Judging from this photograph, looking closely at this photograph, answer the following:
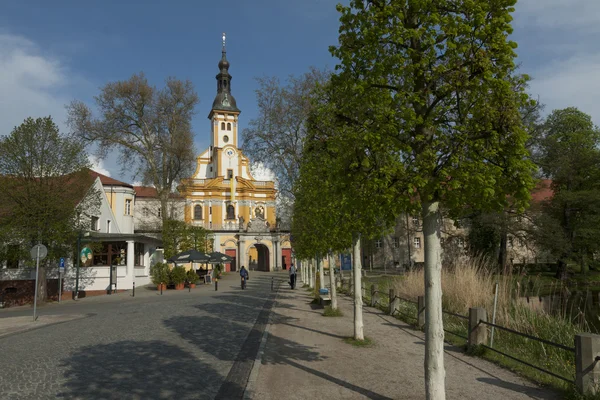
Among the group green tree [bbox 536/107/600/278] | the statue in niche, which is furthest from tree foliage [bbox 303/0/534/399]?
the statue in niche

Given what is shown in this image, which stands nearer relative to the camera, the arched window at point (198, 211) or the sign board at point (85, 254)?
the sign board at point (85, 254)

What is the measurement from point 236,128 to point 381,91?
68457 millimetres

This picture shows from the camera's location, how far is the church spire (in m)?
72.1

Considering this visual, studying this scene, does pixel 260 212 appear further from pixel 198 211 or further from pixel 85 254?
pixel 85 254

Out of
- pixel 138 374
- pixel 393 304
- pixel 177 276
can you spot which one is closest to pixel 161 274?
pixel 177 276

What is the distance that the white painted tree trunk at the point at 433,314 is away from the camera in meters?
5.67

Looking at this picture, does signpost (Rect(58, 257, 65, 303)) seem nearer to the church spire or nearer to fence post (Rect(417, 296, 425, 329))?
fence post (Rect(417, 296, 425, 329))

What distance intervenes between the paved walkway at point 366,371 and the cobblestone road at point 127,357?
713 millimetres

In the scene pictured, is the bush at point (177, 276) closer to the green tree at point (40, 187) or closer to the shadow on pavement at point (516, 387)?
the green tree at point (40, 187)

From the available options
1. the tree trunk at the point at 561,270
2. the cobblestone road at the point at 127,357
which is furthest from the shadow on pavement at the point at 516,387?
the tree trunk at the point at 561,270

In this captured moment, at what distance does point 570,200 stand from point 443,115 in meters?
34.7

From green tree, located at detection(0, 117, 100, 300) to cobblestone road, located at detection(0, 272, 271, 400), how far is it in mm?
10447

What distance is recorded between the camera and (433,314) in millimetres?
5742

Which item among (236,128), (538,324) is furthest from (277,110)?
(236,128)
